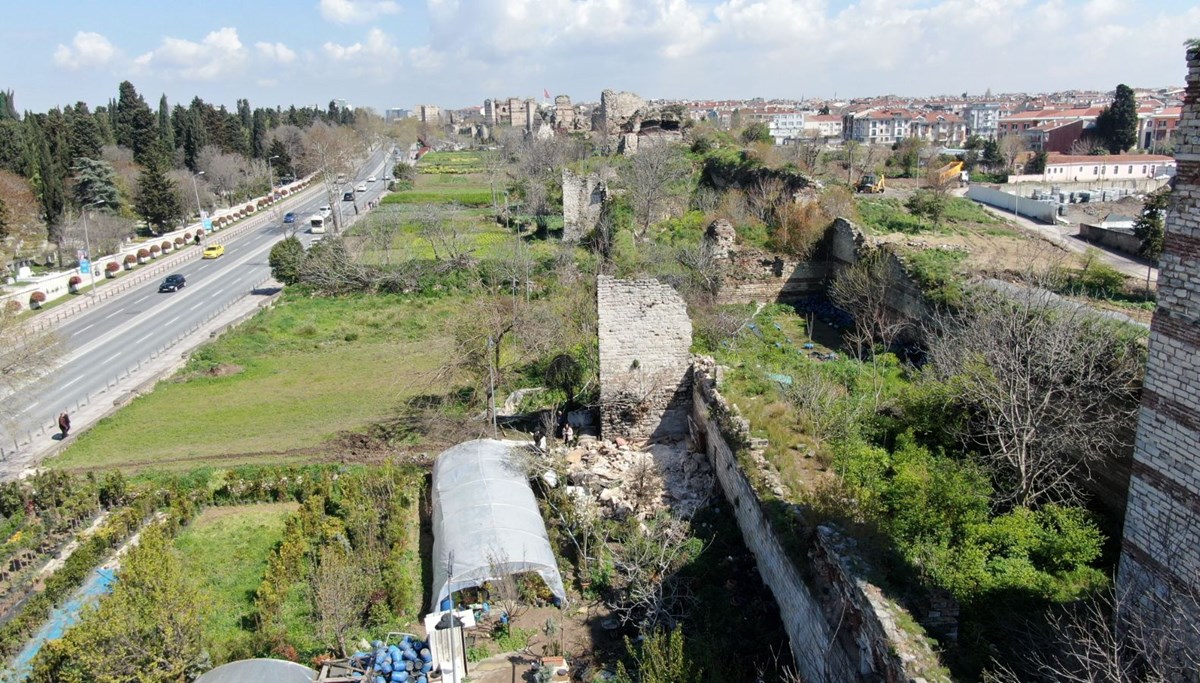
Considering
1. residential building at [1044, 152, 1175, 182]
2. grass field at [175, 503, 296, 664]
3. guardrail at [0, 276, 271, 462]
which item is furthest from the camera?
residential building at [1044, 152, 1175, 182]

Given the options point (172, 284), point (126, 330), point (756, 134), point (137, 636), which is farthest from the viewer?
point (756, 134)

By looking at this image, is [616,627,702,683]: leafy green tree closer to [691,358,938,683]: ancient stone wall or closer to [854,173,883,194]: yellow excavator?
[691,358,938,683]: ancient stone wall

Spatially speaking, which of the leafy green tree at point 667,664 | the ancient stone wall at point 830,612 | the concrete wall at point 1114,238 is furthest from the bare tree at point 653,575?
the concrete wall at point 1114,238

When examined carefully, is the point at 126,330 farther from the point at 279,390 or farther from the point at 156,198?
the point at 156,198

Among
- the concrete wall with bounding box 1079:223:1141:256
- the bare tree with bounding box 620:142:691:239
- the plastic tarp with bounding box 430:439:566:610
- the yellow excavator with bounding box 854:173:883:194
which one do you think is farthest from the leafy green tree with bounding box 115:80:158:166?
the concrete wall with bounding box 1079:223:1141:256

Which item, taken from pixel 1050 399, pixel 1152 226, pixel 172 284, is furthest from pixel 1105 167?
pixel 172 284

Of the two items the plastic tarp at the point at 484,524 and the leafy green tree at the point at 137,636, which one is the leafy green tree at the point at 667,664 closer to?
the plastic tarp at the point at 484,524
